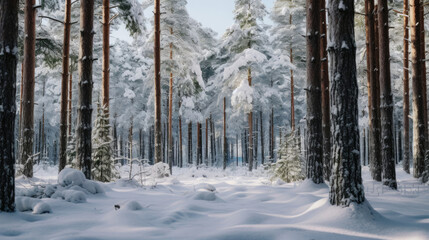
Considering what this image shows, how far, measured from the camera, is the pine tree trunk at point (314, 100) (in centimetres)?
791

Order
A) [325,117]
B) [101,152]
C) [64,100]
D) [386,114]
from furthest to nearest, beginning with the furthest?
[64,100], [325,117], [101,152], [386,114]

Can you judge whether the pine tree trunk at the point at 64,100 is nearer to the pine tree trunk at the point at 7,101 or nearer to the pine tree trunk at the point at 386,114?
the pine tree trunk at the point at 7,101

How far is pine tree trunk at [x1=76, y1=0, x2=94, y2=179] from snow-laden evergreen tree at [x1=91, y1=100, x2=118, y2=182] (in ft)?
4.73

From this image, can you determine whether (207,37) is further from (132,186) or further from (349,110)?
(349,110)

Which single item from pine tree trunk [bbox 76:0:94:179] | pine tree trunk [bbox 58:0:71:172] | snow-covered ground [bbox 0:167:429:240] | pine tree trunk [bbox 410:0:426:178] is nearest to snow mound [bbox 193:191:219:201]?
snow-covered ground [bbox 0:167:429:240]

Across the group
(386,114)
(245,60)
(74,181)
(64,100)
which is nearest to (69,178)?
(74,181)

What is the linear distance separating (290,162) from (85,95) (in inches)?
279

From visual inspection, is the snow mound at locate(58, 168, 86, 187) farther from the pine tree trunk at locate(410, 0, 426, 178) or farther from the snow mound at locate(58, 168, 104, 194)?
the pine tree trunk at locate(410, 0, 426, 178)

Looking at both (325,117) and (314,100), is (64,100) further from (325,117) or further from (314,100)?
(325,117)

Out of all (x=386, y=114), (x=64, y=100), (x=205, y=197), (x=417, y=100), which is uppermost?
(x=64, y=100)

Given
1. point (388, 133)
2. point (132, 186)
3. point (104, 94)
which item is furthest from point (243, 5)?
point (132, 186)

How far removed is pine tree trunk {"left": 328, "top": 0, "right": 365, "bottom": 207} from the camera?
4297 millimetres

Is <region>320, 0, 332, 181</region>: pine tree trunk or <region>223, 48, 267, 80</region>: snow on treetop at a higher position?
<region>223, 48, 267, 80</region>: snow on treetop

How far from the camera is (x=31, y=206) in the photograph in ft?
14.7
